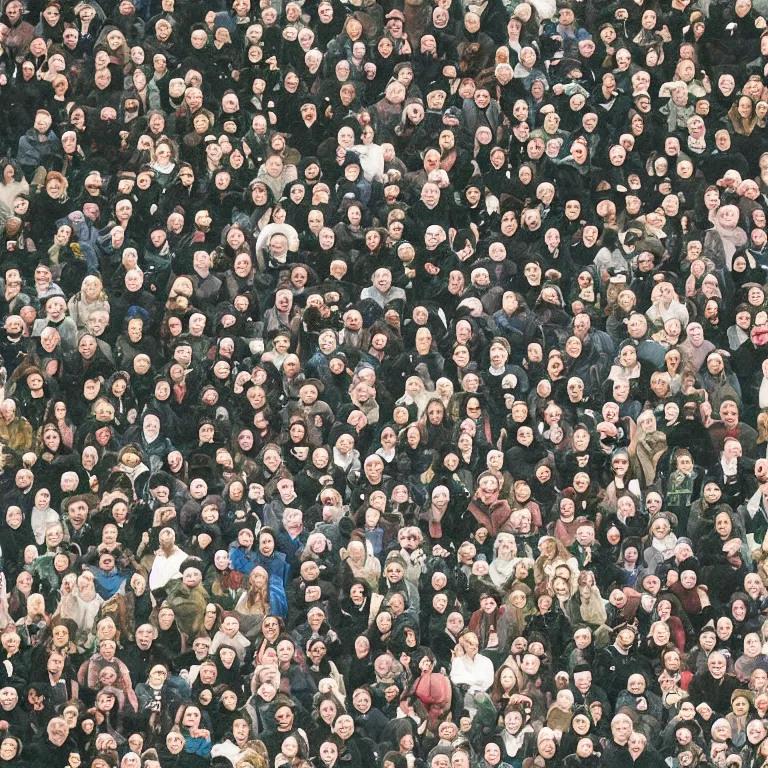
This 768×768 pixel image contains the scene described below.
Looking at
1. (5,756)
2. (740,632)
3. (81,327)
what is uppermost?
(81,327)

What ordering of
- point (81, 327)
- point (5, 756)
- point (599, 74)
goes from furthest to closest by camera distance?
1. point (599, 74)
2. point (81, 327)
3. point (5, 756)

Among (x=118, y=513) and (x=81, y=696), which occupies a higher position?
(x=118, y=513)

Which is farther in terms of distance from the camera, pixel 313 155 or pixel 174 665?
pixel 313 155

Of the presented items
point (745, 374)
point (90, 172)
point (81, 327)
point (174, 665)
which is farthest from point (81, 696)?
point (745, 374)

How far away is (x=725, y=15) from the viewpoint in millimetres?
19859

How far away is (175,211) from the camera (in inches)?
734

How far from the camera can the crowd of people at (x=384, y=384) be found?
56.5 feet

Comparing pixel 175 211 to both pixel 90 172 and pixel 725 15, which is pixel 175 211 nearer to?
pixel 90 172

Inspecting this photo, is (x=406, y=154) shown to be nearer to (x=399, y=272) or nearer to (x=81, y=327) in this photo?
(x=399, y=272)

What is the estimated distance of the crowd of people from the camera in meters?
17.2

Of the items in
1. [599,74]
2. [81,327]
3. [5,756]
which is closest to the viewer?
[5,756]

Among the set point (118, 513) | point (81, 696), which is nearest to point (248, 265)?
point (118, 513)

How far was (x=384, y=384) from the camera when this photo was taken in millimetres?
18328

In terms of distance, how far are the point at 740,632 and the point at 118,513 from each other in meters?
4.97
